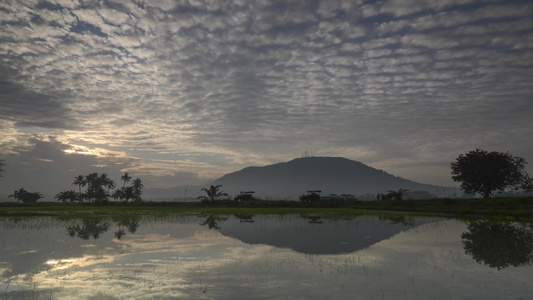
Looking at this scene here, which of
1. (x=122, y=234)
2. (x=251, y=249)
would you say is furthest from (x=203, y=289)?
(x=122, y=234)

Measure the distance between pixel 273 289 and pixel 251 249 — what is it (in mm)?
6264

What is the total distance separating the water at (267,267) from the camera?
8289 mm

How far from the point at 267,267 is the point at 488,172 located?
66973mm

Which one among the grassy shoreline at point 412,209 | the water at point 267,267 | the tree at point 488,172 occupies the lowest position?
the water at point 267,267

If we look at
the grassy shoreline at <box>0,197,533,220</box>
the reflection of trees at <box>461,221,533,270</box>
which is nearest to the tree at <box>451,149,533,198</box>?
the grassy shoreline at <box>0,197,533,220</box>

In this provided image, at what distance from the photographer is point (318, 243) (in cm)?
1622

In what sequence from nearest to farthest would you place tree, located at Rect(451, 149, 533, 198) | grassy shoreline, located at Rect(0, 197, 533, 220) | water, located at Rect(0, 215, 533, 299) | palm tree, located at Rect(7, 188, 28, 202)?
water, located at Rect(0, 215, 533, 299) → grassy shoreline, located at Rect(0, 197, 533, 220) → tree, located at Rect(451, 149, 533, 198) → palm tree, located at Rect(7, 188, 28, 202)

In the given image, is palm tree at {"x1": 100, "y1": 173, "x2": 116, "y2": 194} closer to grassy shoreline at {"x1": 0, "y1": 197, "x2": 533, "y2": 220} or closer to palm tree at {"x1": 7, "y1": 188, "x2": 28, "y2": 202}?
palm tree at {"x1": 7, "y1": 188, "x2": 28, "y2": 202}

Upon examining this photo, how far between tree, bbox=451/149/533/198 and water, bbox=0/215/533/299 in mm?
52272

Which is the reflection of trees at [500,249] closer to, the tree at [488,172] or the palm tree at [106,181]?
the tree at [488,172]

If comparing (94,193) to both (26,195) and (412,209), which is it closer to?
(26,195)

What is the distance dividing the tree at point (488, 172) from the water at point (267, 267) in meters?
52.3

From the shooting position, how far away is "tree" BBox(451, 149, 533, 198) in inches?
2427

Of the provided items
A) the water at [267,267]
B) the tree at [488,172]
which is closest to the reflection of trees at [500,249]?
the water at [267,267]
